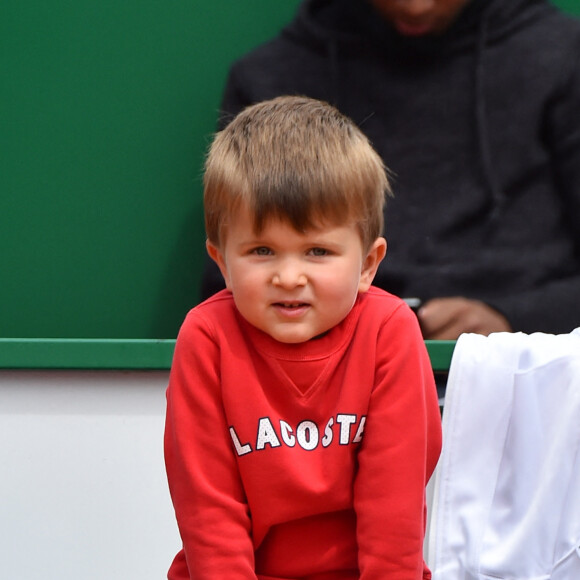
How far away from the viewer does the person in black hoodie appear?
75.7 inches

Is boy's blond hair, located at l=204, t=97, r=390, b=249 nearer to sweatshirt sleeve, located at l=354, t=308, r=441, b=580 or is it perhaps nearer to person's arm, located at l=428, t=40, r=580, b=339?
sweatshirt sleeve, located at l=354, t=308, r=441, b=580

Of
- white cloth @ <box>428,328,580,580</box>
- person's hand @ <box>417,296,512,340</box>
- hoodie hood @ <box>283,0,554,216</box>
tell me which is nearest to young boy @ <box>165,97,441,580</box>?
white cloth @ <box>428,328,580,580</box>

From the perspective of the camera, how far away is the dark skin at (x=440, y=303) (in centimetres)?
192

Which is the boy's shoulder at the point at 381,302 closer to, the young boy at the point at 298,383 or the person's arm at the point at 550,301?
the young boy at the point at 298,383

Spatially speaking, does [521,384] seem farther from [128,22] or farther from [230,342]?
[128,22]

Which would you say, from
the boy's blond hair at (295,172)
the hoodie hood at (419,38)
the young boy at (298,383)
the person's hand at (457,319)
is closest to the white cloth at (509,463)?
the person's hand at (457,319)

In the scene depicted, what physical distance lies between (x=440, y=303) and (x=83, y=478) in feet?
2.64

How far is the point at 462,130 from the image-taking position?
1.95 metres

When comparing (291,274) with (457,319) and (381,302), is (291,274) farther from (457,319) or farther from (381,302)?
(457,319)

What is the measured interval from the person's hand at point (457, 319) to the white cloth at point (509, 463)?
148 mm

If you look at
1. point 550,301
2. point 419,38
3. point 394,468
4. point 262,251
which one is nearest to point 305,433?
point 394,468

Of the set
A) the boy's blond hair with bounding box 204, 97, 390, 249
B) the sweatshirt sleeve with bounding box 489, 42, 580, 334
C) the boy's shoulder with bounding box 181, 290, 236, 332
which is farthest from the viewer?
the sweatshirt sleeve with bounding box 489, 42, 580, 334

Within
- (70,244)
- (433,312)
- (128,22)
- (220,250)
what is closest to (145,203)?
(70,244)

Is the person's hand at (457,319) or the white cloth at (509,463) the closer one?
the white cloth at (509,463)
